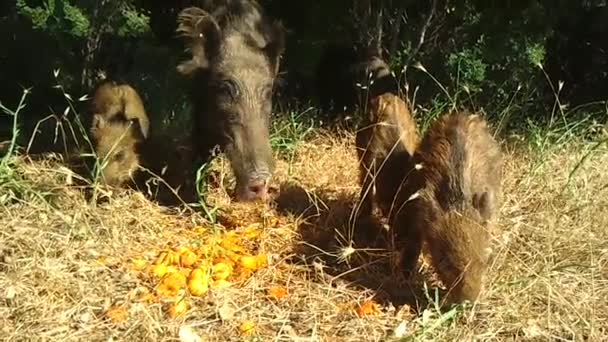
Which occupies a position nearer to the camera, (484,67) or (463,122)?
(463,122)

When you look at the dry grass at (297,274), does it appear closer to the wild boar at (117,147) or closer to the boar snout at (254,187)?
the wild boar at (117,147)

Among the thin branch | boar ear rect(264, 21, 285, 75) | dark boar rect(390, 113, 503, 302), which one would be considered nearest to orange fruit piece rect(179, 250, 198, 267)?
dark boar rect(390, 113, 503, 302)

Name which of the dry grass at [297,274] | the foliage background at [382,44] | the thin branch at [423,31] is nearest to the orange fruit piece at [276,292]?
the dry grass at [297,274]

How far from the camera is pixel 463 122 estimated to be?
4801 millimetres

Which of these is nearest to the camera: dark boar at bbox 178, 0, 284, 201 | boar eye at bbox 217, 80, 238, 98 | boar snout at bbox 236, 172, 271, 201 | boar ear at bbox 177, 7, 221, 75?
boar snout at bbox 236, 172, 271, 201

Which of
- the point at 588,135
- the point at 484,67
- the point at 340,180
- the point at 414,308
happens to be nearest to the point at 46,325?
the point at 414,308

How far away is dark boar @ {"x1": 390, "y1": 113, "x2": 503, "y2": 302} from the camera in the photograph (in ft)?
14.4

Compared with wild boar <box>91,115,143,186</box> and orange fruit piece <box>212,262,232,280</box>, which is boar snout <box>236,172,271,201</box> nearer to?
orange fruit piece <box>212,262,232,280</box>

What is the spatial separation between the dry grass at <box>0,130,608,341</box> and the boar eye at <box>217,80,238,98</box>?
68 cm

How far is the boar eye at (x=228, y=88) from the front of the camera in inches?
217

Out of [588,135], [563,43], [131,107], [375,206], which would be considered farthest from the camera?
[563,43]

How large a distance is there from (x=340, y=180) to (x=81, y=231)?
200cm

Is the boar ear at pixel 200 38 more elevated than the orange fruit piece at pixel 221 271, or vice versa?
the boar ear at pixel 200 38

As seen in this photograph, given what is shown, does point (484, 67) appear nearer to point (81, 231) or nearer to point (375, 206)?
point (375, 206)
